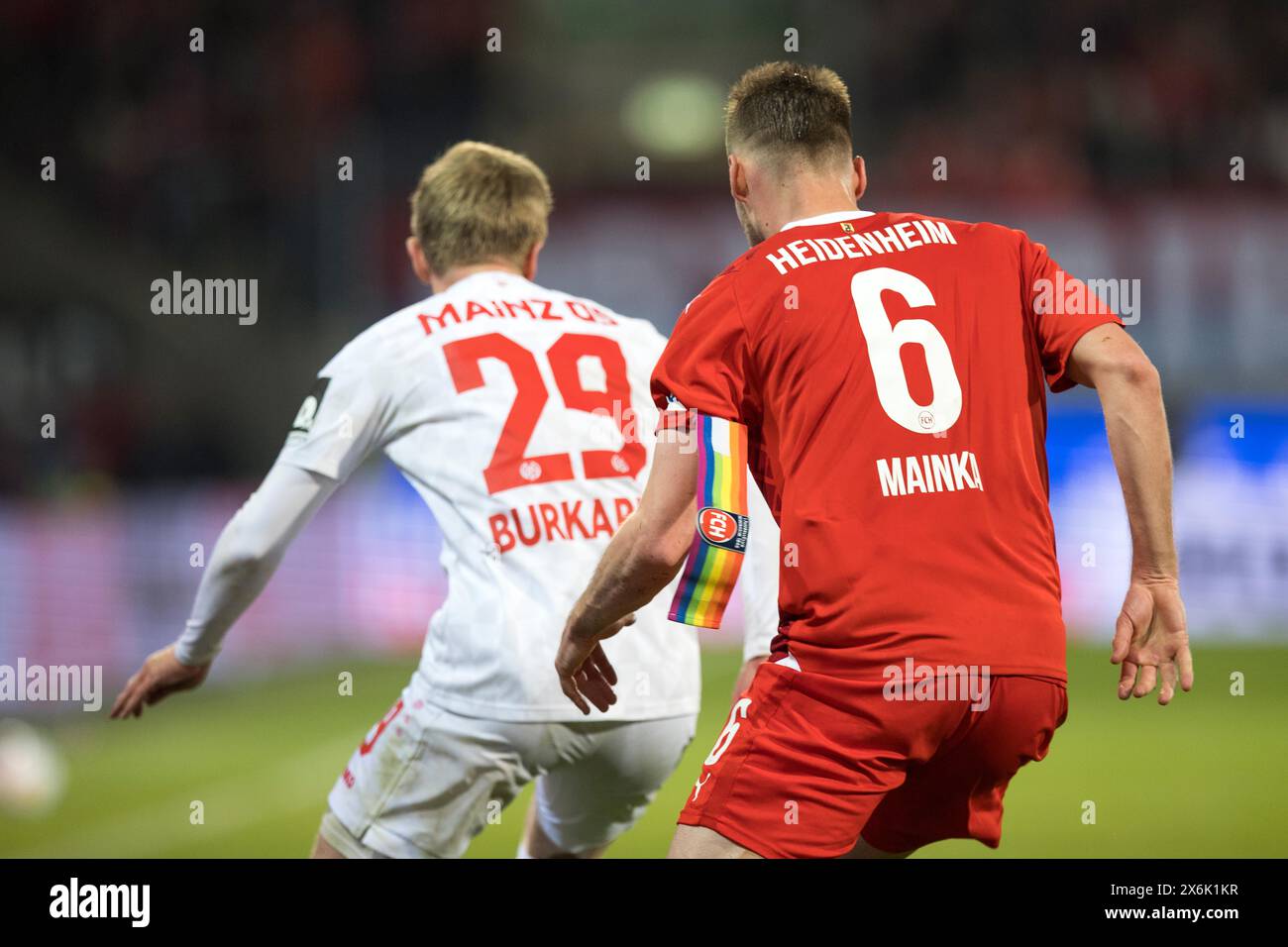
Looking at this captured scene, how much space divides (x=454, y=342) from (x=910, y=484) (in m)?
1.55

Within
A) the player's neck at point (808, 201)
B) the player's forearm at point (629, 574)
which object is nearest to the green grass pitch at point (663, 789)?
the player's forearm at point (629, 574)

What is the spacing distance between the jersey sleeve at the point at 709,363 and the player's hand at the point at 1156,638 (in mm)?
835

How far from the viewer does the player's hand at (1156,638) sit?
290cm

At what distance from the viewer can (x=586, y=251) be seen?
15.9 m

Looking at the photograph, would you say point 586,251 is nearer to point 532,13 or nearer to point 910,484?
A: point 532,13

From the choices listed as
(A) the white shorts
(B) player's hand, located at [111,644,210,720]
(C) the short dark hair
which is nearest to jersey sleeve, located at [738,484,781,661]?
(A) the white shorts

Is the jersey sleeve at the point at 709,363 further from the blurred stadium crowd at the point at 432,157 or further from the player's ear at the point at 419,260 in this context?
the blurred stadium crowd at the point at 432,157

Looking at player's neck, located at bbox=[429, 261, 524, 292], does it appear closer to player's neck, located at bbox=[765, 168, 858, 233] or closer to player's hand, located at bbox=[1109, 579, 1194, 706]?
player's neck, located at bbox=[765, 168, 858, 233]

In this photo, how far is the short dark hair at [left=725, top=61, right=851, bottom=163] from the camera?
317 cm

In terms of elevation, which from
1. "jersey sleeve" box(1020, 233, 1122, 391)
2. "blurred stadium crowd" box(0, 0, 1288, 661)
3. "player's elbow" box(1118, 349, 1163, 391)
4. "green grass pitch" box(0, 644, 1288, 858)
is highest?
"blurred stadium crowd" box(0, 0, 1288, 661)

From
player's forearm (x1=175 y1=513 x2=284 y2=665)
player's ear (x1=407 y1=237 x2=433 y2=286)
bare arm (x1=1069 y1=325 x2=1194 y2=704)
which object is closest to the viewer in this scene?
bare arm (x1=1069 y1=325 x2=1194 y2=704)

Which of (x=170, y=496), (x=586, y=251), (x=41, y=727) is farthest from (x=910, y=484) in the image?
(x=586, y=251)

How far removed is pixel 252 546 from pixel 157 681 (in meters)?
0.49

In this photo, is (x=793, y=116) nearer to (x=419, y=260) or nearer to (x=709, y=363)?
(x=709, y=363)
